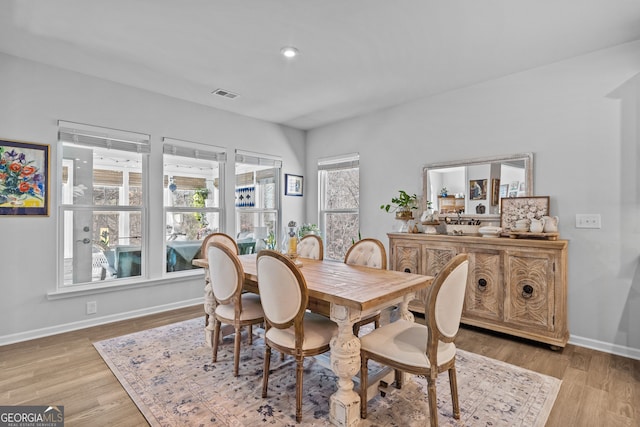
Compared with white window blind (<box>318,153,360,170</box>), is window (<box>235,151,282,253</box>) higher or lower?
lower

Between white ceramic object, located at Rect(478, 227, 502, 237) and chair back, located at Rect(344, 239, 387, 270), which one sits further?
white ceramic object, located at Rect(478, 227, 502, 237)

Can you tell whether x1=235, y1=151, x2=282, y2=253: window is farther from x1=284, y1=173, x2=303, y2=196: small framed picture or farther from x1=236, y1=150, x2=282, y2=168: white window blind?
x1=284, y1=173, x2=303, y2=196: small framed picture

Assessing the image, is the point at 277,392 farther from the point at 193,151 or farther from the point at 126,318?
the point at 193,151

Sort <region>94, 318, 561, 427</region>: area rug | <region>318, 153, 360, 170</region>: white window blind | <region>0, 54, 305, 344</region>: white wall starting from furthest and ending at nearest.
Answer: <region>318, 153, 360, 170</region>: white window blind → <region>0, 54, 305, 344</region>: white wall → <region>94, 318, 561, 427</region>: area rug

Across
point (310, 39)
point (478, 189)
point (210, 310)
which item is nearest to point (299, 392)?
point (210, 310)

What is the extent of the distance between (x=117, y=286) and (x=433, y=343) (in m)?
3.48

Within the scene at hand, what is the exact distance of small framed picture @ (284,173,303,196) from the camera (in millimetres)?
5375

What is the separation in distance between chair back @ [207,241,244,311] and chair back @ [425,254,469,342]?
1.37 metres

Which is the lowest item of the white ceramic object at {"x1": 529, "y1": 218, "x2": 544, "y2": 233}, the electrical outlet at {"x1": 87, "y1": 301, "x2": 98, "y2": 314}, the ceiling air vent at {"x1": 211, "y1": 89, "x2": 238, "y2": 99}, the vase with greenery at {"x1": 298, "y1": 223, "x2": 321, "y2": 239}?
the electrical outlet at {"x1": 87, "y1": 301, "x2": 98, "y2": 314}

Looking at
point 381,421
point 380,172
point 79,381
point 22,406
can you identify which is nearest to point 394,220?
point 380,172

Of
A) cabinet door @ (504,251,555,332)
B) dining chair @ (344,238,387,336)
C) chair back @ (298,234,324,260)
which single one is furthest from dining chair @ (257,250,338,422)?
cabinet door @ (504,251,555,332)

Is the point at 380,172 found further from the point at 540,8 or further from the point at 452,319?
the point at 452,319

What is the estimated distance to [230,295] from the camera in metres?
2.48

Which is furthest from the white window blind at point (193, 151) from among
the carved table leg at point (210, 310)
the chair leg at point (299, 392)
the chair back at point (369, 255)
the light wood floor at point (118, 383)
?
the chair leg at point (299, 392)
